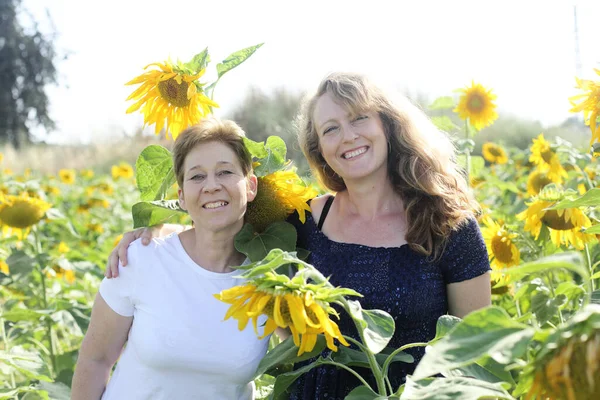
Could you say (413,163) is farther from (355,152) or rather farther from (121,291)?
(121,291)

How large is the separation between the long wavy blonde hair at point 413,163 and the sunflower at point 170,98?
346 mm

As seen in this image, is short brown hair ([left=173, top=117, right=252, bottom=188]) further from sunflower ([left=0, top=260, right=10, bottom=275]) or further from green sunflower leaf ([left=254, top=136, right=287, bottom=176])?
sunflower ([left=0, top=260, right=10, bottom=275])

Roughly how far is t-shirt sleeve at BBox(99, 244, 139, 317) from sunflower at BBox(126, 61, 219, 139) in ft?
0.98

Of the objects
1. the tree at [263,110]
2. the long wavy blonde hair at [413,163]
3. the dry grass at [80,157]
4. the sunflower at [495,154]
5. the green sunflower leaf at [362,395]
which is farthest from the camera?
the dry grass at [80,157]

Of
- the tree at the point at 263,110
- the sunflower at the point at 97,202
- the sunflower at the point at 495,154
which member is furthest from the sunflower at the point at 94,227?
the tree at the point at 263,110

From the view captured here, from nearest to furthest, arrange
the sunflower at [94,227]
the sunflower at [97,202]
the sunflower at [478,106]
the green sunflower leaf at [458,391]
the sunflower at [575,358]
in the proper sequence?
the sunflower at [575,358], the green sunflower leaf at [458,391], the sunflower at [478,106], the sunflower at [94,227], the sunflower at [97,202]

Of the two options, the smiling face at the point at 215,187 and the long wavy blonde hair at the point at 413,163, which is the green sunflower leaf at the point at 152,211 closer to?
the smiling face at the point at 215,187

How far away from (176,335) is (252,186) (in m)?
0.33

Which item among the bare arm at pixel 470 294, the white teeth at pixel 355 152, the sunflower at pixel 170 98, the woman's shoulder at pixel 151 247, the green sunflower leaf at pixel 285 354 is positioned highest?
the sunflower at pixel 170 98

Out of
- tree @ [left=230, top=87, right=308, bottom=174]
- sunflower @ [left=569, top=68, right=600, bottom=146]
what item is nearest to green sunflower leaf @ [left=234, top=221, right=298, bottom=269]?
sunflower @ [left=569, top=68, right=600, bottom=146]

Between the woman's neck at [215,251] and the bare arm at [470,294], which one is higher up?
the woman's neck at [215,251]

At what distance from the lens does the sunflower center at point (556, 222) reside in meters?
1.56

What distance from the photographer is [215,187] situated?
4.57 ft

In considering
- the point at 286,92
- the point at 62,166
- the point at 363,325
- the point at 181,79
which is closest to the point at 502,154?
the point at 181,79
